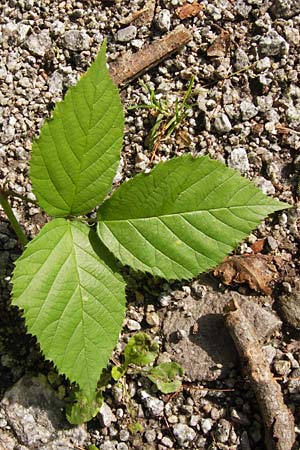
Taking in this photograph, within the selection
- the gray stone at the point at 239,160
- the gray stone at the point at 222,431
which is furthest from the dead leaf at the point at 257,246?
the gray stone at the point at 222,431

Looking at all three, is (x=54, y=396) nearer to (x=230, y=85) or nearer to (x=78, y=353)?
(x=78, y=353)

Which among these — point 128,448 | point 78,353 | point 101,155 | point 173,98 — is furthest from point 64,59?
point 128,448

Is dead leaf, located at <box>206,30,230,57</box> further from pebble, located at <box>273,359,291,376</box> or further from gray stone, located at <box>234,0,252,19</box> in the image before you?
pebble, located at <box>273,359,291,376</box>

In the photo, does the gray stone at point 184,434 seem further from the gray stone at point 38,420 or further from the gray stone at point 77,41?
the gray stone at point 77,41

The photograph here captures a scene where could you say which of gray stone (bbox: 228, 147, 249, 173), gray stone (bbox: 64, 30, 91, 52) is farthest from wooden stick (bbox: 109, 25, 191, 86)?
gray stone (bbox: 228, 147, 249, 173)

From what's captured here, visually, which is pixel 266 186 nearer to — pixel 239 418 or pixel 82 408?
pixel 239 418

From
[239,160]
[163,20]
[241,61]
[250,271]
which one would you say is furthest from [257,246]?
[163,20]
